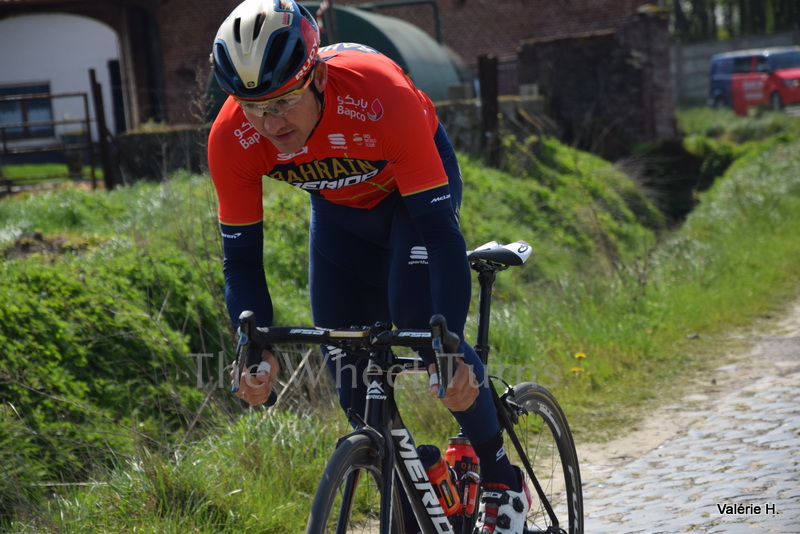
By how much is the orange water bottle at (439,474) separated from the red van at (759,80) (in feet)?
94.9

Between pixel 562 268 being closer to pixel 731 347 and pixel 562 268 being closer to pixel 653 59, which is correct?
pixel 731 347

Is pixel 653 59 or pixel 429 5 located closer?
pixel 653 59

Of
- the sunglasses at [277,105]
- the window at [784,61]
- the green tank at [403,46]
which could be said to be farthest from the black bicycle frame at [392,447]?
the window at [784,61]

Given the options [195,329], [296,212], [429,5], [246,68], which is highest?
[429,5]

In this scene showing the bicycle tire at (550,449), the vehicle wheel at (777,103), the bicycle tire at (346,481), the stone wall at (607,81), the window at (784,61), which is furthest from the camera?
the window at (784,61)

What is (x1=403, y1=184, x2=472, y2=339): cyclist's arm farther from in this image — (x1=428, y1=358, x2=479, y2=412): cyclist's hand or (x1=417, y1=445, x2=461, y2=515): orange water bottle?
(x1=417, y1=445, x2=461, y2=515): orange water bottle

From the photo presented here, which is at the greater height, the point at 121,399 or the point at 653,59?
the point at 653,59

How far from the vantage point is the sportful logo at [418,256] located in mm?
3080

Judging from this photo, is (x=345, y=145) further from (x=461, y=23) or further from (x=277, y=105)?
(x=461, y=23)

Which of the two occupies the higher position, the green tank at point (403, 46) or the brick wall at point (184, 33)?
the brick wall at point (184, 33)

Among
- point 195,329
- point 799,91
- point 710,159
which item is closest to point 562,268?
point 195,329

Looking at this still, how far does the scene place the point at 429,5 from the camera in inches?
1059

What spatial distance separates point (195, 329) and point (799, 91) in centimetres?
2711

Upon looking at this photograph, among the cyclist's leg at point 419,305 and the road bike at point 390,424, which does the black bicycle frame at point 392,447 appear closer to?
the road bike at point 390,424
